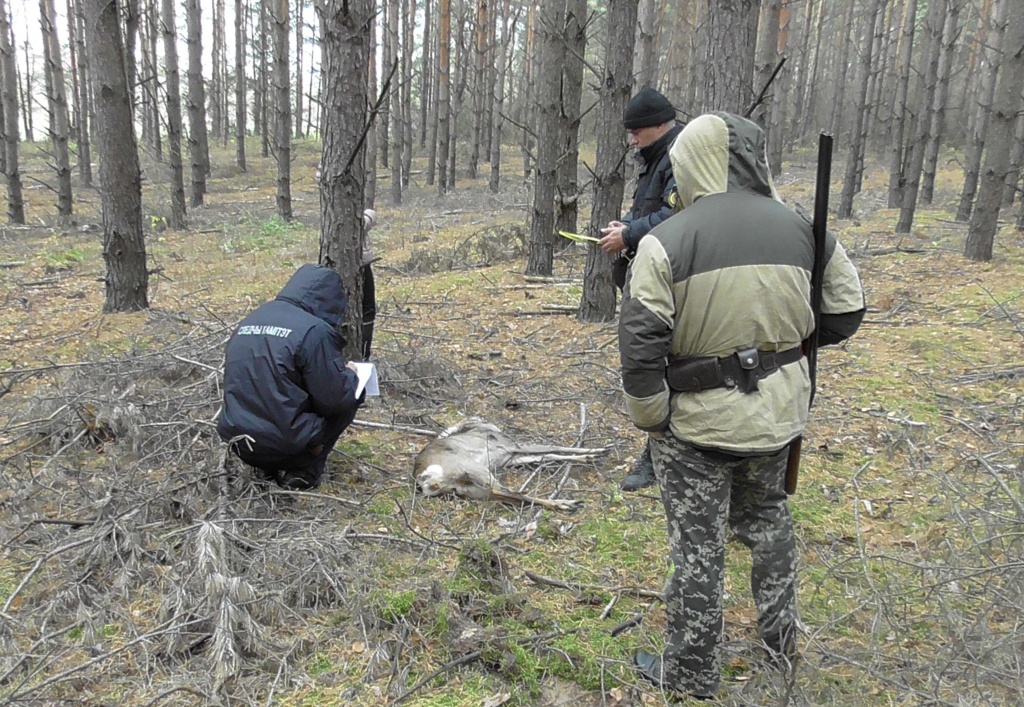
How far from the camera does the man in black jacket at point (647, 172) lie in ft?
13.2

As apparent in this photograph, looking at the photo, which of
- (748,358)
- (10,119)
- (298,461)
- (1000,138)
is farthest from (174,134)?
(748,358)

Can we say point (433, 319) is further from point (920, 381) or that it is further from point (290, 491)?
point (920, 381)

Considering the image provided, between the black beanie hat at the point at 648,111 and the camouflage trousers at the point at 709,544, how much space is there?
2.16m

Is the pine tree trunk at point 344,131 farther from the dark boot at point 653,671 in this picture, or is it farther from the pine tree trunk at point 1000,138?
the pine tree trunk at point 1000,138

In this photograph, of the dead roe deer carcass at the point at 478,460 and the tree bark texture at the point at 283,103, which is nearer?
the dead roe deer carcass at the point at 478,460

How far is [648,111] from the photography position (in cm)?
406

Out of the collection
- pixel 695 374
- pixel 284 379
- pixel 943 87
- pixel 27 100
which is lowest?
pixel 284 379

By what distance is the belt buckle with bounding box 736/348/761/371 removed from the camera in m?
2.48

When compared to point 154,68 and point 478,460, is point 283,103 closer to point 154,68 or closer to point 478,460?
point 154,68

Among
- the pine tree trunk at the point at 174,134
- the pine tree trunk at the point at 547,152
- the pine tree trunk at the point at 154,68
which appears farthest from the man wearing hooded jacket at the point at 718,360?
the pine tree trunk at the point at 174,134

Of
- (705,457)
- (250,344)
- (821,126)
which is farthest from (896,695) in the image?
(821,126)

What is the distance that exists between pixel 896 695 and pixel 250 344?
3.30m

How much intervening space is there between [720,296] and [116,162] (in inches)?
290

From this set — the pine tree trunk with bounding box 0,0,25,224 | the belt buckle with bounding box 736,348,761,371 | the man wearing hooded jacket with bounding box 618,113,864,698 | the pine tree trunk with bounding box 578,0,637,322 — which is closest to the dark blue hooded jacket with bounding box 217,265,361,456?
the man wearing hooded jacket with bounding box 618,113,864,698
